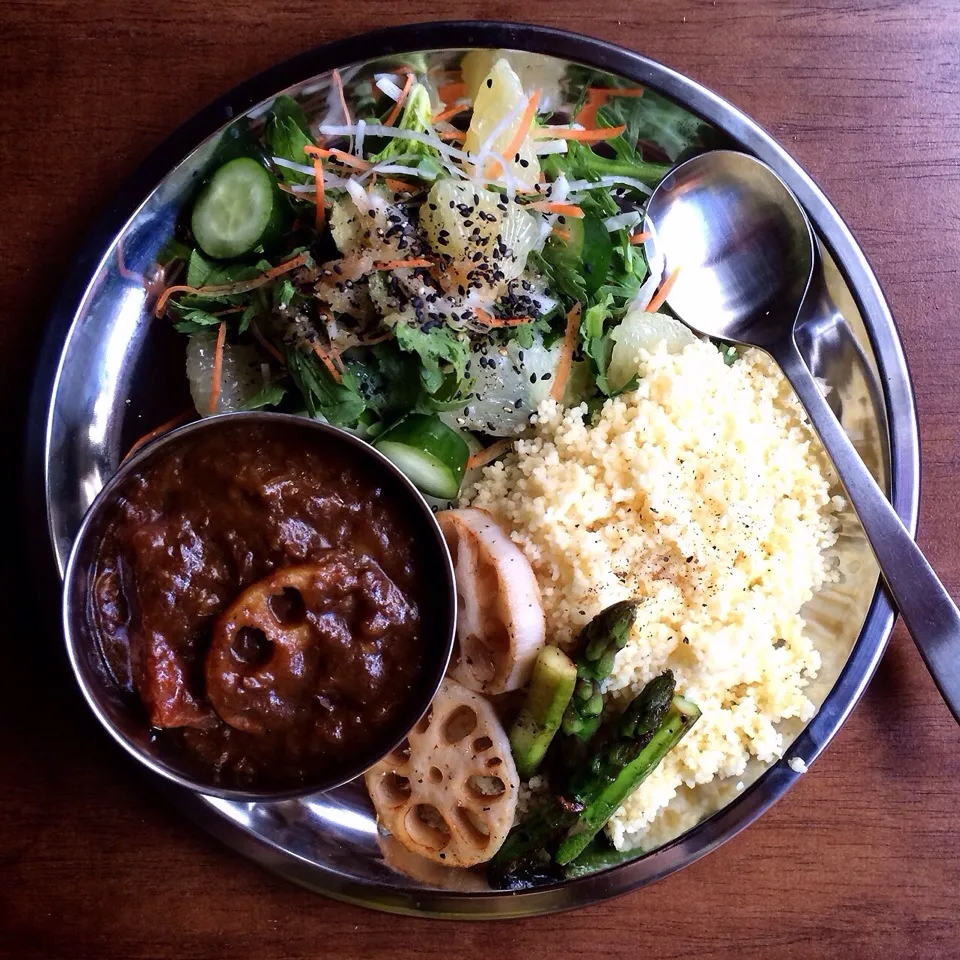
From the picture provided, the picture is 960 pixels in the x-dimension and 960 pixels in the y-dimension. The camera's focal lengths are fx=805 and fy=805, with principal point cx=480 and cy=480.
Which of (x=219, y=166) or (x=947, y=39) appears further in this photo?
(x=947, y=39)

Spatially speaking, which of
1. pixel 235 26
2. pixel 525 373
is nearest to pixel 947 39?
pixel 525 373

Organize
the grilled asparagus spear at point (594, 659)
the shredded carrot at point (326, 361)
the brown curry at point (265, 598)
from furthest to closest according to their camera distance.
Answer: the shredded carrot at point (326, 361)
the grilled asparagus spear at point (594, 659)
the brown curry at point (265, 598)

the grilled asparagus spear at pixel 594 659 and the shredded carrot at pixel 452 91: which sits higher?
the shredded carrot at pixel 452 91

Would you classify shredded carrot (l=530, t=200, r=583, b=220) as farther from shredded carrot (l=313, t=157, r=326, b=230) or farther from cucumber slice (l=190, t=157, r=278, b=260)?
cucumber slice (l=190, t=157, r=278, b=260)

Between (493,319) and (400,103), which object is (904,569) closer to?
(493,319)

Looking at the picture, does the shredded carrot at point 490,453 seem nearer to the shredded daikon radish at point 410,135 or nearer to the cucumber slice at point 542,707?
the cucumber slice at point 542,707

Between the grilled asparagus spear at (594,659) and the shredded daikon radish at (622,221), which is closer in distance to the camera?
the grilled asparagus spear at (594,659)

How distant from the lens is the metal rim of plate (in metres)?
1.89

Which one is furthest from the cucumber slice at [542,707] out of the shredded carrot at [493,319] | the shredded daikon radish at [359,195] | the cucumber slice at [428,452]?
the shredded daikon radish at [359,195]

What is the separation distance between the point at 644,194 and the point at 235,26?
44.1 inches

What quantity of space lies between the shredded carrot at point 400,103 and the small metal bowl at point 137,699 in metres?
0.82

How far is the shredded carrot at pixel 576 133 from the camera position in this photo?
1.90 metres

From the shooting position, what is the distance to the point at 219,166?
192 centimetres

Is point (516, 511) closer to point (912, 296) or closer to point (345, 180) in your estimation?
point (345, 180)
